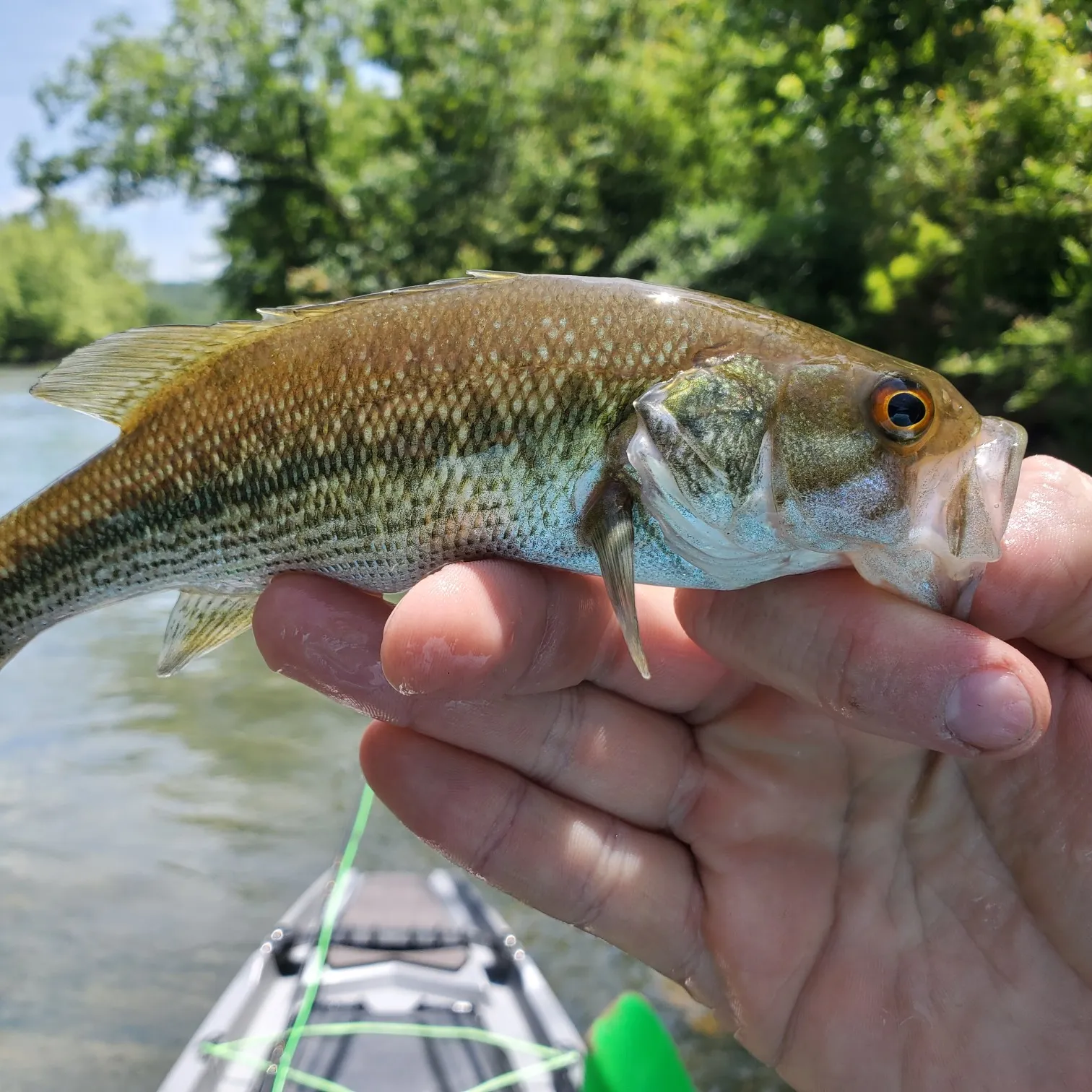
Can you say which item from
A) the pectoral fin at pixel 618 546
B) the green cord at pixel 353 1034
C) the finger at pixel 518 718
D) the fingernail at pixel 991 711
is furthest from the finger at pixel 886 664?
the green cord at pixel 353 1034

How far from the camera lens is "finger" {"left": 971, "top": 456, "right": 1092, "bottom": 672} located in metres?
1.60

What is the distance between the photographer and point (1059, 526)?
1.63 metres

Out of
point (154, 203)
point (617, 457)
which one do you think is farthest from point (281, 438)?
point (154, 203)

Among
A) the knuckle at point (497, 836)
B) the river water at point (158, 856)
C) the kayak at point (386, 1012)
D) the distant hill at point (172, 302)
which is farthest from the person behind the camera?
the distant hill at point (172, 302)

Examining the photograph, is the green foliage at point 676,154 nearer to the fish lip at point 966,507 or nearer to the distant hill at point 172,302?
the fish lip at point 966,507

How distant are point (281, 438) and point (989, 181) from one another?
12.6 m

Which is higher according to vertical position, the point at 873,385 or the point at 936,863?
the point at 873,385

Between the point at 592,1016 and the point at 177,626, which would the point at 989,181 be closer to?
the point at 592,1016

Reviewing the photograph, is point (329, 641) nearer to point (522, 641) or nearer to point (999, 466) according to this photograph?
point (522, 641)

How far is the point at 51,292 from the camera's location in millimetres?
67688

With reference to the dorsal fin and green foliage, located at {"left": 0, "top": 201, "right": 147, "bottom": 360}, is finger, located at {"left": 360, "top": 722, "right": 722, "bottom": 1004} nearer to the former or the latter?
the dorsal fin

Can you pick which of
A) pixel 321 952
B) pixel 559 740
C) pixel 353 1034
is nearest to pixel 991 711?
pixel 559 740

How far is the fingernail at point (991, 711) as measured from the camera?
1450 millimetres

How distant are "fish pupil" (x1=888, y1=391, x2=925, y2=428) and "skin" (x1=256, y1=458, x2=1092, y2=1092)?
281mm
